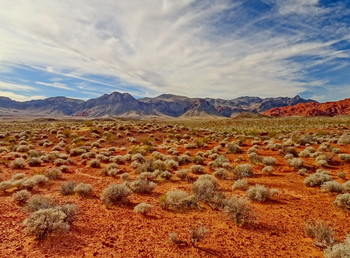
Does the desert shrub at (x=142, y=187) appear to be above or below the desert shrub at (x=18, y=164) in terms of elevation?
above

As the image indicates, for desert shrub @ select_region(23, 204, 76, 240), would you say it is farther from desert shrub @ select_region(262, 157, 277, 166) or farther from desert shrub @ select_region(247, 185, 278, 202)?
desert shrub @ select_region(262, 157, 277, 166)

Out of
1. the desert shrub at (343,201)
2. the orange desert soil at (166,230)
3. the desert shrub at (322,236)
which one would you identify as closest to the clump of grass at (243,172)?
the orange desert soil at (166,230)

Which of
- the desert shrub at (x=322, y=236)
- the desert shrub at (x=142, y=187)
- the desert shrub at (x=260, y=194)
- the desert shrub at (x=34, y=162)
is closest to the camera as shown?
the desert shrub at (x=322, y=236)

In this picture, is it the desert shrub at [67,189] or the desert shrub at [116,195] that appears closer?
the desert shrub at [116,195]

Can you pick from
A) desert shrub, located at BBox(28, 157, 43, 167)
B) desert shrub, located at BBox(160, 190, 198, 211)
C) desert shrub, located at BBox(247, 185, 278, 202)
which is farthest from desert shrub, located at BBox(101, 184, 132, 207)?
desert shrub, located at BBox(28, 157, 43, 167)

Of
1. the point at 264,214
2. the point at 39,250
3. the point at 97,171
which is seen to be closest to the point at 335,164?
the point at 264,214

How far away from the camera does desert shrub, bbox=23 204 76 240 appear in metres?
5.84

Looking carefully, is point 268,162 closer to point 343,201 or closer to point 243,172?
point 243,172

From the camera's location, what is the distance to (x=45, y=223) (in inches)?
233

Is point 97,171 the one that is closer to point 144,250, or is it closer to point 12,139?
point 144,250

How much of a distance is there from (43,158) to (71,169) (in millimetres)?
3653

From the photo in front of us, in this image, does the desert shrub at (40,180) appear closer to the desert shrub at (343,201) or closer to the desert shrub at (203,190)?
the desert shrub at (203,190)

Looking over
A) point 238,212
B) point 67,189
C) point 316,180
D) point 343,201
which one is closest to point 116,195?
point 67,189

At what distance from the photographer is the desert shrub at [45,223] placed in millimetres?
5844
